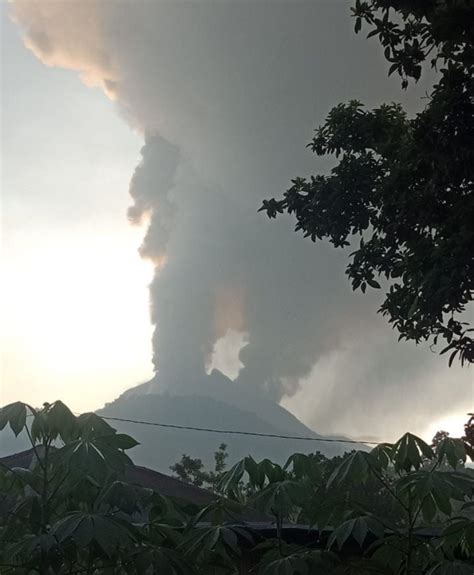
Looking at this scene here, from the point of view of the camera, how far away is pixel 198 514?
17.8ft

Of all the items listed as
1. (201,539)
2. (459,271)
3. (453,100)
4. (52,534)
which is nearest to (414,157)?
(453,100)

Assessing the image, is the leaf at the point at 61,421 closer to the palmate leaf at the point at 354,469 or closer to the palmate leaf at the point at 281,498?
the palmate leaf at the point at 281,498

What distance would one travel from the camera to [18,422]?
5.04 m

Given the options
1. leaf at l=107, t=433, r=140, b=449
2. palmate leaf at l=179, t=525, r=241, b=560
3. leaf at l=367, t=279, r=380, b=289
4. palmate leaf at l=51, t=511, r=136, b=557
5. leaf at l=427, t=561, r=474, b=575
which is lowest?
palmate leaf at l=51, t=511, r=136, b=557

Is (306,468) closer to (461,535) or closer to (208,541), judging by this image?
(208,541)

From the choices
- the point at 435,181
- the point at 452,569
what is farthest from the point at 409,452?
the point at 435,181

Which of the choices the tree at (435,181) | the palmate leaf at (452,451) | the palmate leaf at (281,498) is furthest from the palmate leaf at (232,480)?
the tree at (435,181)

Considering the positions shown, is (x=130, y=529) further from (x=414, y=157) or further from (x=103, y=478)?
(x=414, y=157)

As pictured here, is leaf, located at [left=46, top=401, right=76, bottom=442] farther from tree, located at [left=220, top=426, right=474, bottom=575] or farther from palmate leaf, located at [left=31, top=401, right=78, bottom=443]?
tree, located at [left=220, top=426, right=474, bottom=575]

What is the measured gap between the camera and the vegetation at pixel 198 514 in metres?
4.74

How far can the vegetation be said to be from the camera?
15.6ft

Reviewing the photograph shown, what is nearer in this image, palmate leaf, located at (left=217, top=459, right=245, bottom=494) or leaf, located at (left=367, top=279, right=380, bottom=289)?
palmate leaf, located at (left=217, top=459, right=245, bottom=494)

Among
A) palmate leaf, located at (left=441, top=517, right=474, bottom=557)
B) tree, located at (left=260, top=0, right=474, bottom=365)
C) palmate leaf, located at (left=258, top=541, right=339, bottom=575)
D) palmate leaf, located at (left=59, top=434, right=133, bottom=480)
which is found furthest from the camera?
tree, located at (left=260, top=0, right=474, bottom=365)

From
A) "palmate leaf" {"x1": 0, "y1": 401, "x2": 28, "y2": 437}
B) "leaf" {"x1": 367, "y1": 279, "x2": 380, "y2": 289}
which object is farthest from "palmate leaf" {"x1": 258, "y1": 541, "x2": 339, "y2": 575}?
"leaf" {"x1": 367, "y1": 279, "x2": 380, "y2": 289}
